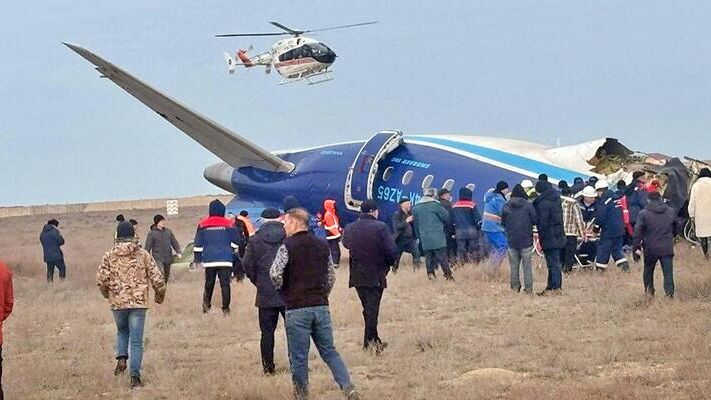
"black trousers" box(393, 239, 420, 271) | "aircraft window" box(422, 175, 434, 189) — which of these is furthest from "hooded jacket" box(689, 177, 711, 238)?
"aircraft window" box(422, 175, 434, 189)

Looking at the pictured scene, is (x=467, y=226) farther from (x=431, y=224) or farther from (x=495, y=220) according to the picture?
(x=431, y=224)

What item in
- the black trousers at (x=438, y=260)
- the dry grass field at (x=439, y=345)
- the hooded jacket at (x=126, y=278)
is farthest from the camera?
the black trousers at (x=438, y=260)

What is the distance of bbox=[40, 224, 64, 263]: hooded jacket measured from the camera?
25641mm

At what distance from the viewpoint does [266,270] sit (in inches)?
472

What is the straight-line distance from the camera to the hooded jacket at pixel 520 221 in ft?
54.9

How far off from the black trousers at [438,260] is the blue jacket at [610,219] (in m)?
2.72

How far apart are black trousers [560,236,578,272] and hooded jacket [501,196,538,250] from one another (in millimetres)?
2483

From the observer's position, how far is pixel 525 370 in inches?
456

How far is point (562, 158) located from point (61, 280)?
11.7 metres

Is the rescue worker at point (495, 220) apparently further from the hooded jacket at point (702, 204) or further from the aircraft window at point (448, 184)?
the aircraft window at point (448, 184)

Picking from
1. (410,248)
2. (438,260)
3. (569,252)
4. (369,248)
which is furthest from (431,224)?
(369,248)

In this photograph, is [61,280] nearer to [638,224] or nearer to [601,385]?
[638,224]

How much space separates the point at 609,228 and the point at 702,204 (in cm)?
184

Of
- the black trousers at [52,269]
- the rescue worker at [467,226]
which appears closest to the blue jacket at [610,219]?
the rescue worker at [467,226]
